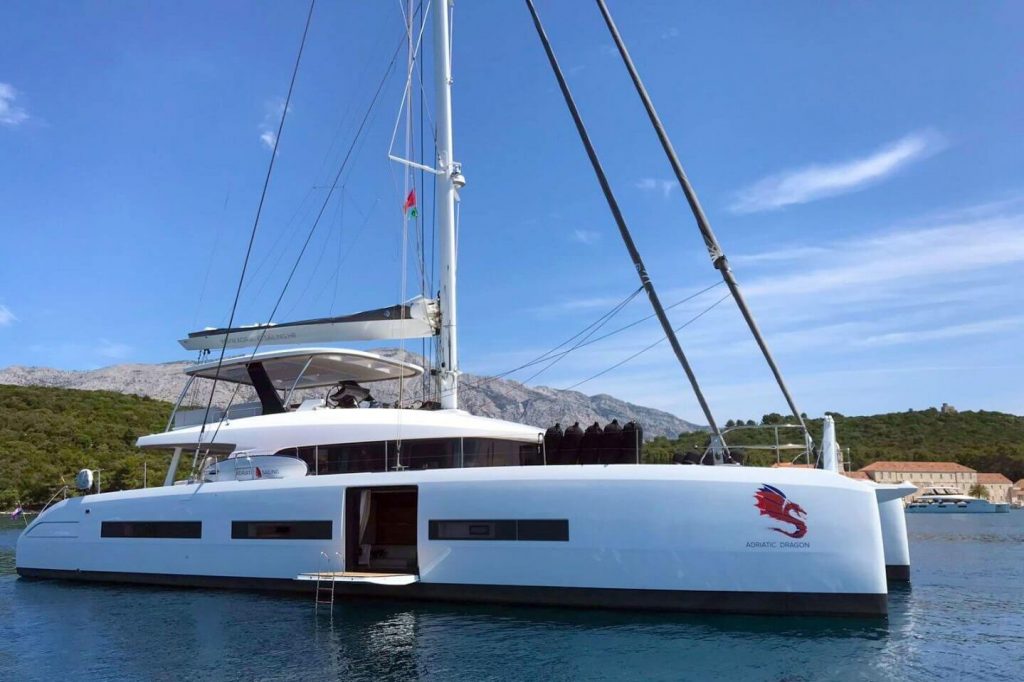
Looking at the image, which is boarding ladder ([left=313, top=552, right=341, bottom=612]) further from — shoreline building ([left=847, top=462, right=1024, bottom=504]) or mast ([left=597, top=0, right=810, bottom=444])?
shoreline building ([left=847, top=462, right=1024, bottom=504])

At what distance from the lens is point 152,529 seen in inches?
565

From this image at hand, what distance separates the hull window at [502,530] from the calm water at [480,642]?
1086 millimetres

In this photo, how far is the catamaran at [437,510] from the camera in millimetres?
10164

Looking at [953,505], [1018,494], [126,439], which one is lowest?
[953,505]

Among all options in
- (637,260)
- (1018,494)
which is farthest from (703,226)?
(1018,494)

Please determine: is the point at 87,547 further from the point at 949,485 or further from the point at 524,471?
the point at 949,485

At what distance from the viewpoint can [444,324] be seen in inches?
585

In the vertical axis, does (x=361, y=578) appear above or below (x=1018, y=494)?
above

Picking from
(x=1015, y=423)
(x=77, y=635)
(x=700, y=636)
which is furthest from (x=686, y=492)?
(x=1015, y=423)

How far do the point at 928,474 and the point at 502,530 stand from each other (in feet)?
283

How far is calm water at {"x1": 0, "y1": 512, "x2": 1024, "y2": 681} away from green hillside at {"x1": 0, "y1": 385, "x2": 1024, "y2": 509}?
11.2ft

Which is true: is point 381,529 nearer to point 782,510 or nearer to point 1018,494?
point 782,510

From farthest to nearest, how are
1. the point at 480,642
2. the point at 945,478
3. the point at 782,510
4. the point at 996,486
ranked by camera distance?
the point at 996,486, the point at 945,478, the point at 782,510, the point at 480,642

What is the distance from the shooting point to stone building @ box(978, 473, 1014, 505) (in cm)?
8556
